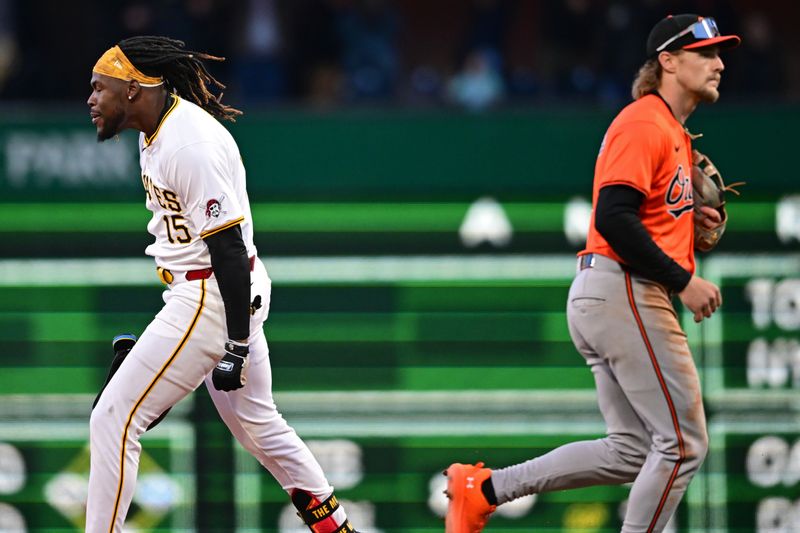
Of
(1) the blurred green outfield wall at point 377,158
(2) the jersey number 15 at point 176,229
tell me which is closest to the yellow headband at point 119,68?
(2) the jersey number 15 at point 176,229

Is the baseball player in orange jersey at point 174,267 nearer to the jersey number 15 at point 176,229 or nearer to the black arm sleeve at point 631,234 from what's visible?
the jersey number 15 at point 176,229

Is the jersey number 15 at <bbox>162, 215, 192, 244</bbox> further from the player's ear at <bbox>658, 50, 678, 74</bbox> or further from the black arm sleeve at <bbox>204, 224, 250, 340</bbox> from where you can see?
the player's ear at <bbox>658, 50, 678, 74</bbox>

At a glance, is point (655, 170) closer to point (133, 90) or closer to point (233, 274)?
point (233, 274)

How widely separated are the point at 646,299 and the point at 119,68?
2.03 m

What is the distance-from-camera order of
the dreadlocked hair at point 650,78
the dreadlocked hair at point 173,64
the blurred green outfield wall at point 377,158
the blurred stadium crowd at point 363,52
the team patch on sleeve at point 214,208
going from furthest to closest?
1. the blurred stadium crowd at point 363,52
2. the blurred green outfield wall at point 377,158
3. the dreadlocked hair at point 650,78
4. the dreadlocked hair at point 173,64
5. the team patch on sleeve at point 214,208

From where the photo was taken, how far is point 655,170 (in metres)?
5.21

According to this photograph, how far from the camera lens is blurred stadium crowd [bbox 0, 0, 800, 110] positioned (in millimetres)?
9773

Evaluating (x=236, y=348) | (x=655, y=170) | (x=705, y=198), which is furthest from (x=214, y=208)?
(x=705, y=198)

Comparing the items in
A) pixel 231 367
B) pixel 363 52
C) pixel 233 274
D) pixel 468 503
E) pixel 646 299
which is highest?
pixel 363 52

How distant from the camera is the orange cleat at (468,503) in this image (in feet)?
18.1

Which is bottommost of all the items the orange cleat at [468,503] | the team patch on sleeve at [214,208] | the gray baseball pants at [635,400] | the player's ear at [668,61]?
the orange cleat at [468,503]

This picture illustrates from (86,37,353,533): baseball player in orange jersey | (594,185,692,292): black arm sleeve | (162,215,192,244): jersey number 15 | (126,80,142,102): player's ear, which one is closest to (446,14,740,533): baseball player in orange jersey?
(594,185,692,292): black arm sleeve

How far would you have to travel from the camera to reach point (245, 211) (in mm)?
5289

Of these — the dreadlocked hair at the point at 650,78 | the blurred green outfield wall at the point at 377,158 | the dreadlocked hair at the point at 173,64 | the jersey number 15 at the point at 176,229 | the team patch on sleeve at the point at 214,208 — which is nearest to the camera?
the team patch on sleeve at the point at 214,208
